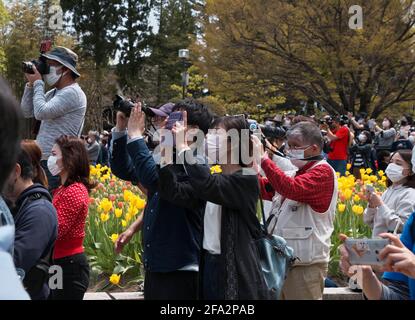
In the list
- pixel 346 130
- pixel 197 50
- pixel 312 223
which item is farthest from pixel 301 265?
pixel 197 50

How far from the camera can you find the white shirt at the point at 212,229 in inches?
126

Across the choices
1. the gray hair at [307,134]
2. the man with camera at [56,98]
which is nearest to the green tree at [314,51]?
the man with camera at [56,98]

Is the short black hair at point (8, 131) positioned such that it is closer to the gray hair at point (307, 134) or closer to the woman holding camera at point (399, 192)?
the gray hair at point (307, 134)

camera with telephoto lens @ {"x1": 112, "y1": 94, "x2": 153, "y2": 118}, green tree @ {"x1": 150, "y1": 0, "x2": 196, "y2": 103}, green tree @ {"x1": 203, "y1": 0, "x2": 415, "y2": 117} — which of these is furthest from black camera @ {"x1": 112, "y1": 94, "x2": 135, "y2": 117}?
green tree @ {"x1": 150, "y1": 0, "x2": 196, "y2": 103}

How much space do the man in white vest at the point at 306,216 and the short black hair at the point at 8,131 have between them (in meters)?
2.71

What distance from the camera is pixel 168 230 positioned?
11.3 ft

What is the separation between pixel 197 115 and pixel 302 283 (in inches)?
47.7

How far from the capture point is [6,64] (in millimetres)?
33000

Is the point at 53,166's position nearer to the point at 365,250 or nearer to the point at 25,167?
the point at 25,167

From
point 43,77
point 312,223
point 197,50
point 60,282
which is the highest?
point 197,50

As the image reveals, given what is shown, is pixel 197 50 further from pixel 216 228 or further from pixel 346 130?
pixel 216 228

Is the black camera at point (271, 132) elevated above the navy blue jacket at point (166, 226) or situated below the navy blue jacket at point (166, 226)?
above

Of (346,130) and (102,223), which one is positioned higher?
(346,130)
